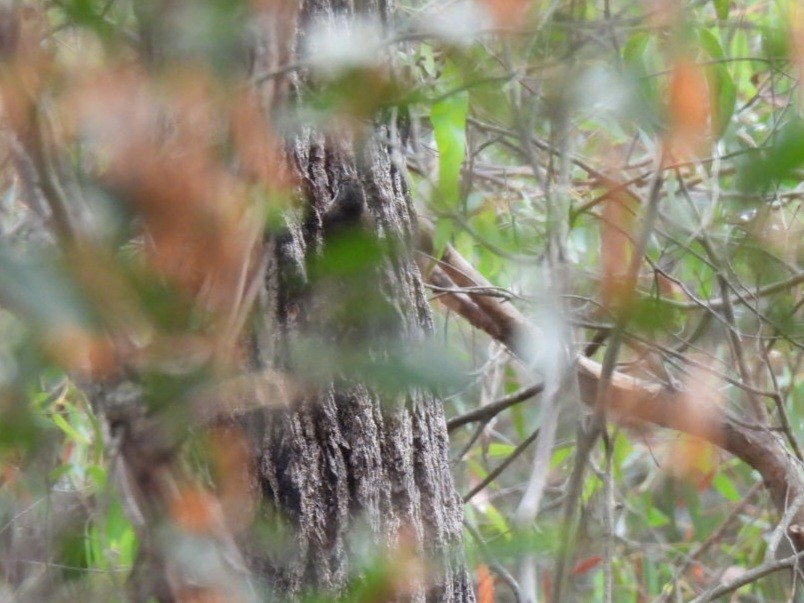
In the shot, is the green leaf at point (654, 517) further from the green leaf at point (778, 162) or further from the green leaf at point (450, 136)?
the green leaf at point (778, 162)

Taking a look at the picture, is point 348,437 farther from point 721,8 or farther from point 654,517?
point 654,517

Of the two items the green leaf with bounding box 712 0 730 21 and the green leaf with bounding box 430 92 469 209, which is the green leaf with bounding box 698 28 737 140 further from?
the green leaf with bounding box 430 92 469 209

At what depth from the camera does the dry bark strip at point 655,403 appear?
147 centimetres

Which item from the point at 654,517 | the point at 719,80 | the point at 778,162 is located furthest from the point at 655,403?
the point at 778,162

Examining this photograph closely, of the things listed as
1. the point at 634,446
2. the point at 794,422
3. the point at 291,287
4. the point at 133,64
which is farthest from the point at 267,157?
the point at 634,446

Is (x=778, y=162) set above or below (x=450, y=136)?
below

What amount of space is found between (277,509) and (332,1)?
49 cm

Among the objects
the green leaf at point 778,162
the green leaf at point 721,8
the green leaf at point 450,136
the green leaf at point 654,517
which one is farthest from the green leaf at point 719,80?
the green leaf at point 654,517

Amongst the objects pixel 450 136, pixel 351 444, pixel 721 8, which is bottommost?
pixel 351 444

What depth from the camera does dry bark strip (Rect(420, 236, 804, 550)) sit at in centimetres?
147

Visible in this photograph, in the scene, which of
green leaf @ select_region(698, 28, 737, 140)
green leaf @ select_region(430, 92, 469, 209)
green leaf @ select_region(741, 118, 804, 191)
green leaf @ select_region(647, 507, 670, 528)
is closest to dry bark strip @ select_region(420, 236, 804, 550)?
green leaf @ select_region(430, 92, 469, 209)

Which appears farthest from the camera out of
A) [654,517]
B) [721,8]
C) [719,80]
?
[654,517]

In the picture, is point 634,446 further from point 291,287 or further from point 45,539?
point 45,539

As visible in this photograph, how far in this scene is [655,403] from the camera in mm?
1485
